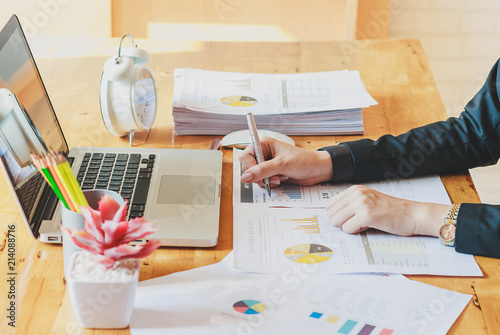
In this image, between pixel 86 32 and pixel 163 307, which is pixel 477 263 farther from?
pixel 86 32

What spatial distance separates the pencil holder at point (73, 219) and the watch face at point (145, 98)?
0.37 m

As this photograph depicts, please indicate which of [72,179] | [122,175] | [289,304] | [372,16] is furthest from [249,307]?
[372,16]

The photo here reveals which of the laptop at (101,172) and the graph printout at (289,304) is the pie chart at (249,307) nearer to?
the graph printout at (289,304)

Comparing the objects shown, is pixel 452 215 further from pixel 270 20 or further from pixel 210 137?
pixel 270 20

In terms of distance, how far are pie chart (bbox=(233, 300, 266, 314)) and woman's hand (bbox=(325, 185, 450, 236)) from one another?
226 millimetres

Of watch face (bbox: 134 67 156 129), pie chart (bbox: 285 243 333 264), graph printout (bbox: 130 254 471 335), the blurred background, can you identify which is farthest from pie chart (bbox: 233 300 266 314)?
the blurred background

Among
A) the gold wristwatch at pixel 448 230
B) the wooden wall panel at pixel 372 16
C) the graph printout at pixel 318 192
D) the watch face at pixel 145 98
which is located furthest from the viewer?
the wooden wall panel at pixel 372 16

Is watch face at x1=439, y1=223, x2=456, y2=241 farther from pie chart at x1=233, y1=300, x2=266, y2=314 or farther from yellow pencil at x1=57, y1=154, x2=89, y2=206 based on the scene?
yellow pencil at x1=57, y1=154, x2=89, y2=206

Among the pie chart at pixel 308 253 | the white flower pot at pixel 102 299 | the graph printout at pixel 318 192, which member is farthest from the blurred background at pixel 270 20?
the white flower pot at pixel 102 299

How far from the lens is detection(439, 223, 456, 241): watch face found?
3.00 feet

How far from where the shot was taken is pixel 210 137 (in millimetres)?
1235

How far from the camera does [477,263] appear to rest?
0.89 meters

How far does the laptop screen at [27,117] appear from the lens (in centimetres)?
86

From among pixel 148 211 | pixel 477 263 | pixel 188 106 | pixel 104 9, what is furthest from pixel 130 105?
pixel 104 9
